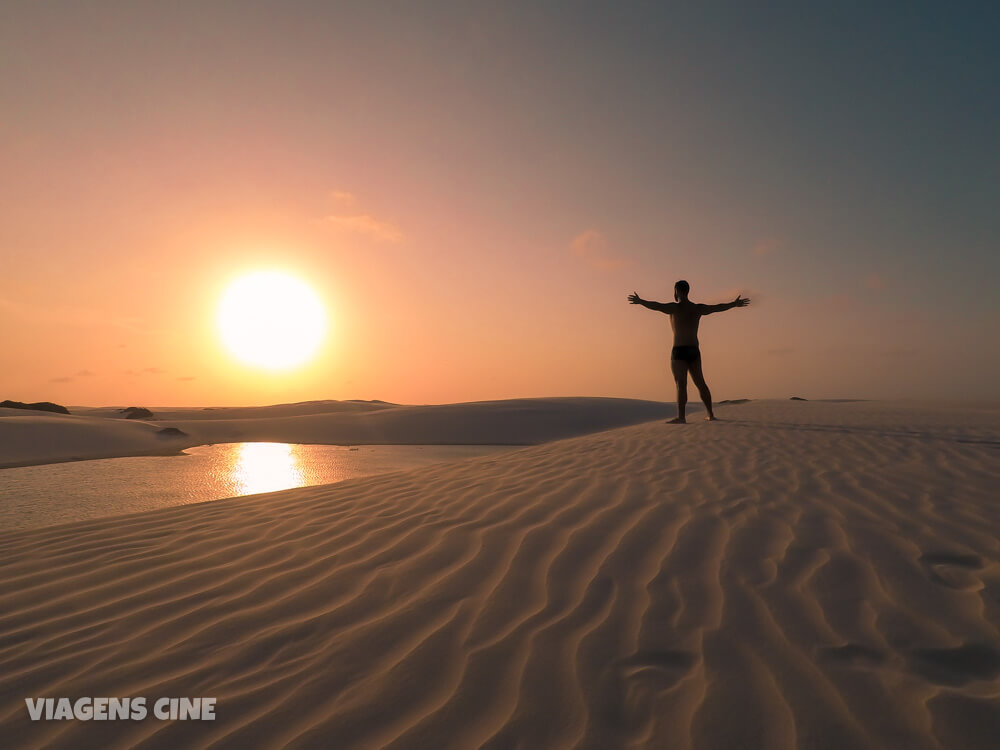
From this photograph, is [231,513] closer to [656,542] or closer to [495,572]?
[495,572]

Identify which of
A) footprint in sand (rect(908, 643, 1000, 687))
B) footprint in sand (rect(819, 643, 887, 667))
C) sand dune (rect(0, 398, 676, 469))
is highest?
sand dune (rect(0, 398, 676, 469))

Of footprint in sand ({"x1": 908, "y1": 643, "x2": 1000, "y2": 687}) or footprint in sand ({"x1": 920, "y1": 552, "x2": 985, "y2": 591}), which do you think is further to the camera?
footprint in sand ({"x1": 920, "y1": 552, "x2": 985, "y2": 591})

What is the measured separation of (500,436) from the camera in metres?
16.8

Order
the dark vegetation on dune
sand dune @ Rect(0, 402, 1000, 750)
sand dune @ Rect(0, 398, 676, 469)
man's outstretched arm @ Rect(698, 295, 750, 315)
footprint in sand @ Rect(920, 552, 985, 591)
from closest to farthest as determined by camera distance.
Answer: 1. sand dune @ Rect(0, 402, 1000, 750)
2. footprint in sand @ Rect(920, 552, 985, 591)
3. man's outstretched arm @ Rect(698, 295, 750, 315)
4. sand dune @ Rect(0, 398, 676, 469)
5. the dark vegetation on dune

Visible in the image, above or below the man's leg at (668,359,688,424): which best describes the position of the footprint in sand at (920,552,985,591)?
below

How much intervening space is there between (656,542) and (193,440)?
602 inches

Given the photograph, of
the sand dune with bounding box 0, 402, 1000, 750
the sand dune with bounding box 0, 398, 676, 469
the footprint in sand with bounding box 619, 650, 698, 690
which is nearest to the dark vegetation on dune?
the sand dune with bounding box 0, 398, 676, 469

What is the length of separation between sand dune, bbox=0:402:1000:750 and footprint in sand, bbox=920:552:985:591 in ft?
0.04

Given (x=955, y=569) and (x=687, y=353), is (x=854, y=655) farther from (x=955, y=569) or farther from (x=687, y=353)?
(x=687, y=353)

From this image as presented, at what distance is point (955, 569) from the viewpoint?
8.83 ft

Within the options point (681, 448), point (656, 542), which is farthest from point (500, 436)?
point (656, 542)

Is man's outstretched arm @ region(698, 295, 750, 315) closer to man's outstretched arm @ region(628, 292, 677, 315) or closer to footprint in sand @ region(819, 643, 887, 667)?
man's outstretched arm @ region(628, 292, 677, 315)

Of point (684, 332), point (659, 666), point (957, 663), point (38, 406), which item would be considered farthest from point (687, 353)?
point (38, 406)

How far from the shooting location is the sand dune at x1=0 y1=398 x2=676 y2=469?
37.2 feet
